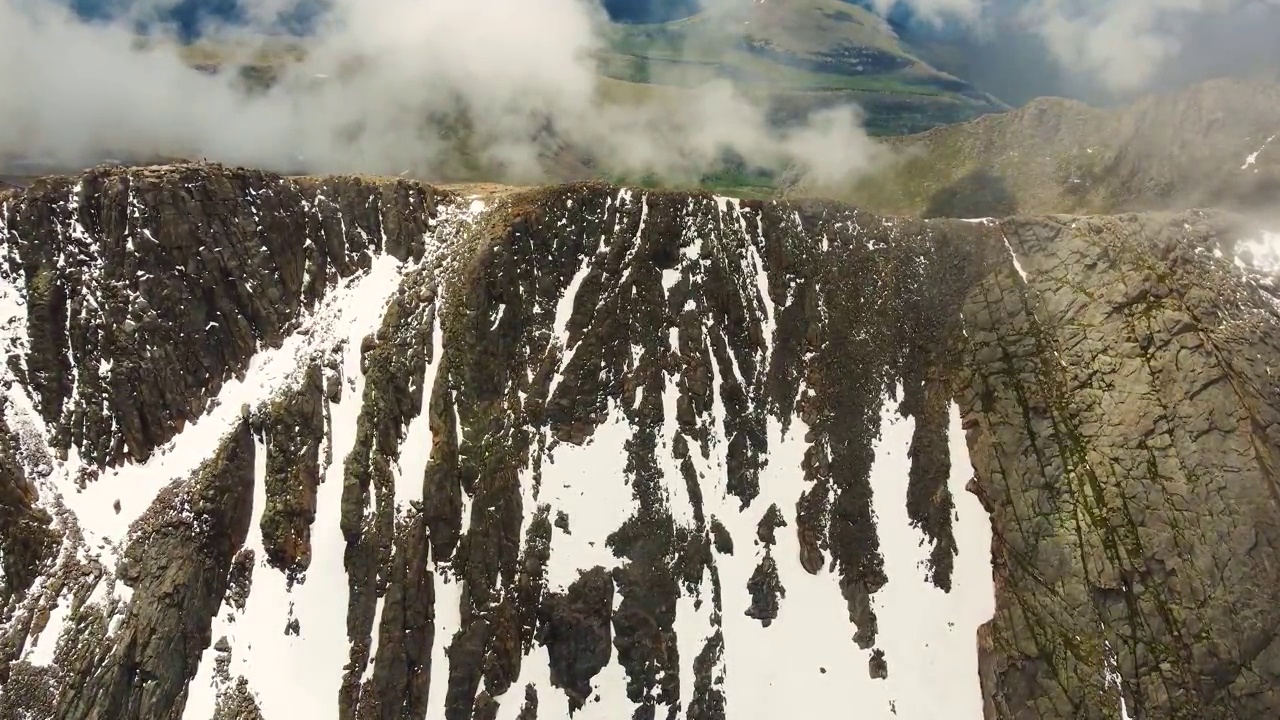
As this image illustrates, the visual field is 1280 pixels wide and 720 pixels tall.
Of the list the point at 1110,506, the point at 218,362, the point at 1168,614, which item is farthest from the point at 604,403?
the point at 1168,614

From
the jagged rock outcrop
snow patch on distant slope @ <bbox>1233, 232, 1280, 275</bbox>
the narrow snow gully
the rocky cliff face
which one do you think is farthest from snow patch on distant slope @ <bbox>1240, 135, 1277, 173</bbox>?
the narrow snow gully

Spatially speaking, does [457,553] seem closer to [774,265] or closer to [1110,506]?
[774,265]

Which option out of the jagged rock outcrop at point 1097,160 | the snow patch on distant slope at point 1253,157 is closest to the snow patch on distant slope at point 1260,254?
the jagged rock outcrop at point 1097,160

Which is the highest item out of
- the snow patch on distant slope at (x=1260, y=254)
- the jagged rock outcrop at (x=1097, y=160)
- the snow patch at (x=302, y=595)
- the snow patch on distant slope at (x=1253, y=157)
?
the jagged rock outcrop at (x=1097, y=160)

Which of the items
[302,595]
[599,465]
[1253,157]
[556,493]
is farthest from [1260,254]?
[302,595]

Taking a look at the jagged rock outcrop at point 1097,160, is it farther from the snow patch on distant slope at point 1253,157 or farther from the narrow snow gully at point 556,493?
the narrow snow gully at point 556,493

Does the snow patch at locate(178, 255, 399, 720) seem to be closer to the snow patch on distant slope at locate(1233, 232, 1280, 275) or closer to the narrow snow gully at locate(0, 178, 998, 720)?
the narrow snow gully at locate(0, 178, 998, 720)

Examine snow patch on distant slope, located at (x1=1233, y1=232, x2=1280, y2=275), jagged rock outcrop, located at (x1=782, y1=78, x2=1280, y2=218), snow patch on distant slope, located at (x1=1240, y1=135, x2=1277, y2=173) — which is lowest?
snow patch on distant slope, located at (x1=1233, y1=232, x2=1280, y2=275)

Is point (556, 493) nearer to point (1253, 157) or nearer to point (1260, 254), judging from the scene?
point (1260, 254)
